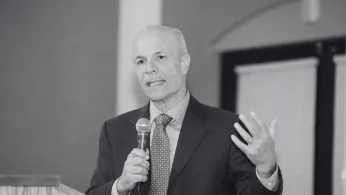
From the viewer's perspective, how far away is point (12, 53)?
444 cm

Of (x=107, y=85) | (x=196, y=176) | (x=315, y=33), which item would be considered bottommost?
(x=196, y=176)

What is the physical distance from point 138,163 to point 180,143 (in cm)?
26

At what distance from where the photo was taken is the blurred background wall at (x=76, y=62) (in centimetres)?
446

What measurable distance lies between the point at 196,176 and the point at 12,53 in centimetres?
318

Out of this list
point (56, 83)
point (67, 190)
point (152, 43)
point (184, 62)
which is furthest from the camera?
point (56, 83)

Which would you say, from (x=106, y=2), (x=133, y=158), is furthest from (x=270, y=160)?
(x=106, y=2)

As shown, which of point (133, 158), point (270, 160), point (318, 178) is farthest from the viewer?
point (318, 178)

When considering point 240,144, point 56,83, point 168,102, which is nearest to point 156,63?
point 168,102

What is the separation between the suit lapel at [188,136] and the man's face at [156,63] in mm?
100

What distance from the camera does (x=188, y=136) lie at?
5.45 feet

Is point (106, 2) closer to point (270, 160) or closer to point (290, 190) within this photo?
point (290, 190)

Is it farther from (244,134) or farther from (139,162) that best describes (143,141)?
(244,134)

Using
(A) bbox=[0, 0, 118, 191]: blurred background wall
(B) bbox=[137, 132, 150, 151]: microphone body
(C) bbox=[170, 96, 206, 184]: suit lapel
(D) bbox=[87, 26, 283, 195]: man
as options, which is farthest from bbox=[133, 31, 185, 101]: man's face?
(A) bbox=[0, 0, 118, 191]: blurred background wall

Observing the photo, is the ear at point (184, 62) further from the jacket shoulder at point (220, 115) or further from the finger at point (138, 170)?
the finger at point (138, 170)
